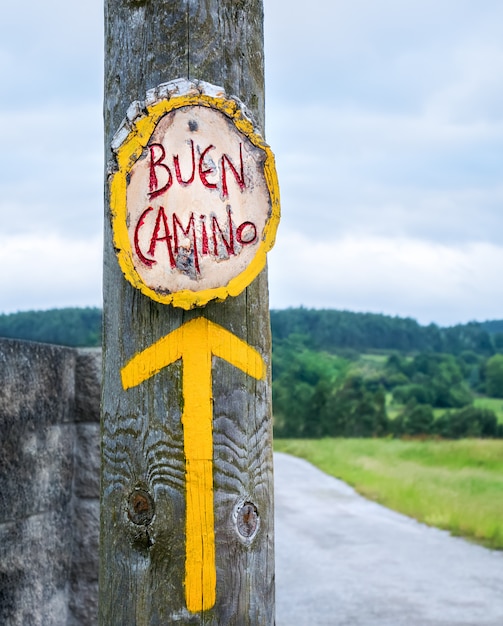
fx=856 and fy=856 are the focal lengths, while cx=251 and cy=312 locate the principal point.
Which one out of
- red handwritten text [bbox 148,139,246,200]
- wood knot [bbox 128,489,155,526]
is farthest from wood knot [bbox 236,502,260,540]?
red handwritten text [bbox 148,139,246,200]

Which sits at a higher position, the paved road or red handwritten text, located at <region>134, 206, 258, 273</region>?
red handwritten text, located at <region>134, 206, 258, 273</region>

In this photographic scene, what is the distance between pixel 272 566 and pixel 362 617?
5.14 meters

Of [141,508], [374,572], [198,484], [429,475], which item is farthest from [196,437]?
[429,475]

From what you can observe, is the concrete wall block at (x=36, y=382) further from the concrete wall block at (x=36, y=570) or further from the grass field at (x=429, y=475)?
the grass field at (x=429, y=475)

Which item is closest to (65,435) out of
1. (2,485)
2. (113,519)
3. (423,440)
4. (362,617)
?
Answer: (2,485)

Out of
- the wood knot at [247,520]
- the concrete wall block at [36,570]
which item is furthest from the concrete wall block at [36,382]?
the wood knot at [247,520]

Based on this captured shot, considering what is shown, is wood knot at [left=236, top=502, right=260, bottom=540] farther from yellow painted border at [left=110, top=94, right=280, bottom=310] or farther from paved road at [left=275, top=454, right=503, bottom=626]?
paved road at [left=275, top=454, right=503, bottom=626]

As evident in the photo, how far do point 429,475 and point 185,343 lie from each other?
15.7 meters

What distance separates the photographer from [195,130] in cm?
240

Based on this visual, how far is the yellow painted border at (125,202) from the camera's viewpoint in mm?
2332

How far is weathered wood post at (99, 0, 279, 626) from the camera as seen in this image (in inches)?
91.9

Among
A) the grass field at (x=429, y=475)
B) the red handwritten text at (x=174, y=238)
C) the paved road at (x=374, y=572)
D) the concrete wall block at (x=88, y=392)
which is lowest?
the paved road at (x=374, y=572)

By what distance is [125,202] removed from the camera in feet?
7.77

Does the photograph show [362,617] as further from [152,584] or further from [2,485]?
[152,584]
